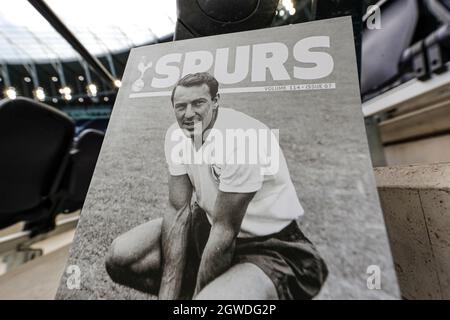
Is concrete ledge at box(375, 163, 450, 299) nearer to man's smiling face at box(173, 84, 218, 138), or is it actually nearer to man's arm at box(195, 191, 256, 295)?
man's arm at box(195, 191, 256, 295)

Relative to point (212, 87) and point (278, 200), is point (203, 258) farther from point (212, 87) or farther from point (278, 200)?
point (212, 87)

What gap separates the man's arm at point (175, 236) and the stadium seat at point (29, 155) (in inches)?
35.5

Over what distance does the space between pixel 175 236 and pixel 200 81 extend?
378 mm

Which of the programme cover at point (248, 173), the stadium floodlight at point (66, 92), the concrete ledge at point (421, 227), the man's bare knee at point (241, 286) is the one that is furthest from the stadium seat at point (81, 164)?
the stadium floodlight at point (66, 92)

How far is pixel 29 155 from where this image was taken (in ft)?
3.60

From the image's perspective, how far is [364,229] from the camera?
15.9 inches

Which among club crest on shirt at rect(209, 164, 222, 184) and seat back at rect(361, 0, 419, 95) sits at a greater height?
seat back at rect(361, 0, 419, 95)

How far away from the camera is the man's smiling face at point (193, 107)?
552 millimetres

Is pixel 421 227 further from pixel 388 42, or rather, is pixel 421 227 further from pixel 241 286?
pixel 388 42

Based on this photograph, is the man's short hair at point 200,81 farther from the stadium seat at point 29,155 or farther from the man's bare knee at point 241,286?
the stadium seat at point 29,155

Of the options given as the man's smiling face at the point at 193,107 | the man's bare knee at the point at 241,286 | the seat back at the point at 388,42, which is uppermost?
the seat back at the point at 388,42

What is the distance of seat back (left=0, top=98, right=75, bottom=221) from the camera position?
3.19ft

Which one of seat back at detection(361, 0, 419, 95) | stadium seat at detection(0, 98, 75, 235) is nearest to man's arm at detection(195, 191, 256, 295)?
stadium seat at detection(0, 98, 75, 235)
